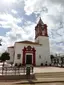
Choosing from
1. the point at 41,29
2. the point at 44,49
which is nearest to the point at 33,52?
the point at 44,49

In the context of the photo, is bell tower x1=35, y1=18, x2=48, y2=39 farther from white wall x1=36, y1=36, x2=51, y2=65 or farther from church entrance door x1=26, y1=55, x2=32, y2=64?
church entrance door x1=26, y1=55, x2=32, y2=64

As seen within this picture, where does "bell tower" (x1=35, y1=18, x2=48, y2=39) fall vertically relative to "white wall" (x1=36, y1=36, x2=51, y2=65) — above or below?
above

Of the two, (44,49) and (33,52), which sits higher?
(44,49)

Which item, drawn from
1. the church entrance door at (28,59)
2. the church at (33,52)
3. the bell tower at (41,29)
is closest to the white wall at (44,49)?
the church at (33,52)

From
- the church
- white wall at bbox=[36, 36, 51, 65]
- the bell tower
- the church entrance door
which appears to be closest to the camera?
the church

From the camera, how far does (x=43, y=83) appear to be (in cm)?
1266

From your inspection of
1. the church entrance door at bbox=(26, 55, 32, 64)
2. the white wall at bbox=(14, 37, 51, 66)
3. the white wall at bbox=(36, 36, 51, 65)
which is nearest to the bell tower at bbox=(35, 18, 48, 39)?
the white wall at bbox=(36, 36, 51, 65)

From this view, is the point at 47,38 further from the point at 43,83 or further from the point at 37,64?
the point at 43,83

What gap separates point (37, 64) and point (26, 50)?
3943 millimetres

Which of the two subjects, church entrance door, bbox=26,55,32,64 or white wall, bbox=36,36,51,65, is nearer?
church entrance door, bbox=26,55,32,64

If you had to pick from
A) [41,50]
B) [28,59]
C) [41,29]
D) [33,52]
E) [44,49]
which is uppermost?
[41,29]

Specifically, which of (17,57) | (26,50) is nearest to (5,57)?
(17,57)

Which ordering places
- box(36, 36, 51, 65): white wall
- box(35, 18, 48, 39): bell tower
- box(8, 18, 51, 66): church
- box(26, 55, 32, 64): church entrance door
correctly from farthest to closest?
box(35, 18, 48, 39): bell tower → box(36, 36, 51, 65): white wall → box(26, 55, 32, 64): church entrance door → box(8, 18, 51, 66): church

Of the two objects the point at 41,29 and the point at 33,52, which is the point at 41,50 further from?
the point at 41,29
